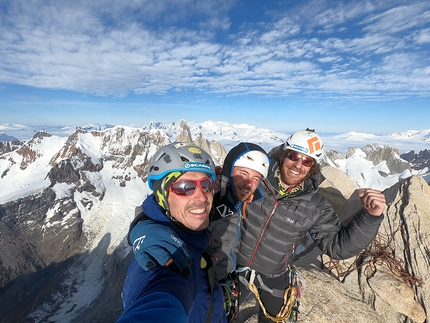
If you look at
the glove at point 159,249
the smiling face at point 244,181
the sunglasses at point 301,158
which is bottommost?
the glove at point 159,249

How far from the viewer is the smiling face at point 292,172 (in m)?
6.47

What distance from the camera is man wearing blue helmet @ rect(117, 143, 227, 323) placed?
266 cm

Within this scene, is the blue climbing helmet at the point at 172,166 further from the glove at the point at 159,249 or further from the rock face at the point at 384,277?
the rock face at the point at 384,277

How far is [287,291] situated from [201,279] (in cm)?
447

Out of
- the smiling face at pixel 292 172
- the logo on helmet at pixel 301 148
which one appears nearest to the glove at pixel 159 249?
the smiling face at pixel 292 172

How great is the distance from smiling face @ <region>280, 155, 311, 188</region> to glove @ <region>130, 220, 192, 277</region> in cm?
413

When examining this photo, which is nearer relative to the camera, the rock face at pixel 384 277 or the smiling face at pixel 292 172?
the smiling face at pixel 292 172

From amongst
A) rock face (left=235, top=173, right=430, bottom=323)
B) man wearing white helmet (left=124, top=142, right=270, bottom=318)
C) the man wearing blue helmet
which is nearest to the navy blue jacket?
the man wearing blue helmet

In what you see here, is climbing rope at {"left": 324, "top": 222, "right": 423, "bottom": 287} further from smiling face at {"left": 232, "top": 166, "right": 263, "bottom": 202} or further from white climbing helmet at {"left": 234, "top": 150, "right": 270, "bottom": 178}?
white climbing helmet at {"left": 234, "top": 150, "right": 270, "bottom": 178}

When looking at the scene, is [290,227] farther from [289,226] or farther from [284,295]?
[284,295]

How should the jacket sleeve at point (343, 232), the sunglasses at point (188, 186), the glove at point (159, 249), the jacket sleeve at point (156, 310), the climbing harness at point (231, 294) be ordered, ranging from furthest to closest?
the climbing harness at point (231, 294), the jacket sleeve at point (343, 232), the sunglasses at point (188, 186), the glove at point (159, 249), the jacket sleeve at point (156, 310)

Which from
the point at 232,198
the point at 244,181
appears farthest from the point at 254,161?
the point at 232,198

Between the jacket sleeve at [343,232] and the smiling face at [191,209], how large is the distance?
376cm

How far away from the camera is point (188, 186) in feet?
13.8
